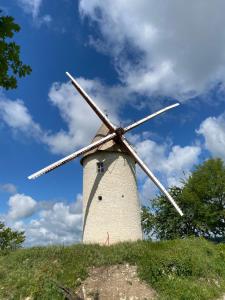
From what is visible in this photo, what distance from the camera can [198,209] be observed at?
38.7m

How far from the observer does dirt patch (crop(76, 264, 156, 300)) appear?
16547 millimetres

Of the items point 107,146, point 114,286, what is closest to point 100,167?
point 107,146

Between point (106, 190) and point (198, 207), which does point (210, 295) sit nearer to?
point (106, 190)

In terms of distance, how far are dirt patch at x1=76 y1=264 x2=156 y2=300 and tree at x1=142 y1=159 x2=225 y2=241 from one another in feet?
71.9

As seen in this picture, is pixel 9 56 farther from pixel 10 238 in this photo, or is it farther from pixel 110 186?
pixel 10 238

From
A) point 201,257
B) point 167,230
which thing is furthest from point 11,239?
point 201,257

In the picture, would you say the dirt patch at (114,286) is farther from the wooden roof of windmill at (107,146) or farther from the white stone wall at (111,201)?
the wooden roof of windmill at (107,146)

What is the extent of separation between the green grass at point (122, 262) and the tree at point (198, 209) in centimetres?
1661

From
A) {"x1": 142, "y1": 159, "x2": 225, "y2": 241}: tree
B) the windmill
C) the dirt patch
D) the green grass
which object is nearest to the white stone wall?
the windmill

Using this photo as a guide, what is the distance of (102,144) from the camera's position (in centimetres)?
2548

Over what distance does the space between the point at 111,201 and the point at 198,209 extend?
1796 centimetres

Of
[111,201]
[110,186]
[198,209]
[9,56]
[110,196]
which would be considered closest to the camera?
[9,56]

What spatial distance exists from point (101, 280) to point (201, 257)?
645 centimetres

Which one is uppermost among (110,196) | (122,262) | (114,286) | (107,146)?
(107,146)
